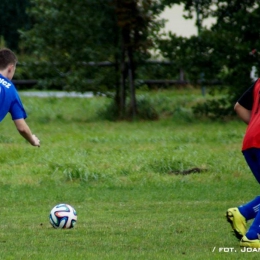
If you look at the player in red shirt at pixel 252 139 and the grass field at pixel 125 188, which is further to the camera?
the grass field at pixel 125 188

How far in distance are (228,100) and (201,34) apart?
1838mm

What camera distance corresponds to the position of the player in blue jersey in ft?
25.5

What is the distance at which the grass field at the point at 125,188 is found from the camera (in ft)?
24.5

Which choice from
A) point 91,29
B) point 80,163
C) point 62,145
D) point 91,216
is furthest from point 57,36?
point 91,216

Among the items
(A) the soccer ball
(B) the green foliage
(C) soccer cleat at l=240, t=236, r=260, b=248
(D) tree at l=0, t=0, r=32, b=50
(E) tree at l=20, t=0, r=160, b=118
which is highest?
(C) soccer cleat at l=240, t=236, r=260, b=248

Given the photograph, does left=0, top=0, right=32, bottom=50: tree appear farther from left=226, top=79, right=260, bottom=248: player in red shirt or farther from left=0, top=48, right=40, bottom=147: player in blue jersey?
left=226, top=79, right=260, bottom=248: player in red shirt

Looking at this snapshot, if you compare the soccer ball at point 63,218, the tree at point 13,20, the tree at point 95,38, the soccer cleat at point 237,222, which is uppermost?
the soccer cleat at point 237,222

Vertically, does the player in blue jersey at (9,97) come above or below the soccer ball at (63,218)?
above

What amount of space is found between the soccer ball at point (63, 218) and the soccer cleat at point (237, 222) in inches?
67.3

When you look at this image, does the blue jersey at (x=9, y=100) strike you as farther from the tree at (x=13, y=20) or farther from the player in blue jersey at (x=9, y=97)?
the tree at (x=13, y=20)

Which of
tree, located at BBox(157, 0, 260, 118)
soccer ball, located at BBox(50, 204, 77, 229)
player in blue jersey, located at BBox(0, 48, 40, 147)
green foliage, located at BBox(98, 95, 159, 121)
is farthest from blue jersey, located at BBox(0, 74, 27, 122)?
green foliage, located at BBox(98, 95, 159, 121)

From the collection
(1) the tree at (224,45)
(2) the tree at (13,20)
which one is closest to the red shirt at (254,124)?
(1) the tree at (224,45)

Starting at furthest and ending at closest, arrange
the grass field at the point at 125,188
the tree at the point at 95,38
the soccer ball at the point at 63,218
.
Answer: the tree at the point at 95,38 → the soccer ball at the point at 63,218 → the grass field at the point at 125,188

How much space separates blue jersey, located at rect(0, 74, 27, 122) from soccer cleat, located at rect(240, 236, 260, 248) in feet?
7.73
